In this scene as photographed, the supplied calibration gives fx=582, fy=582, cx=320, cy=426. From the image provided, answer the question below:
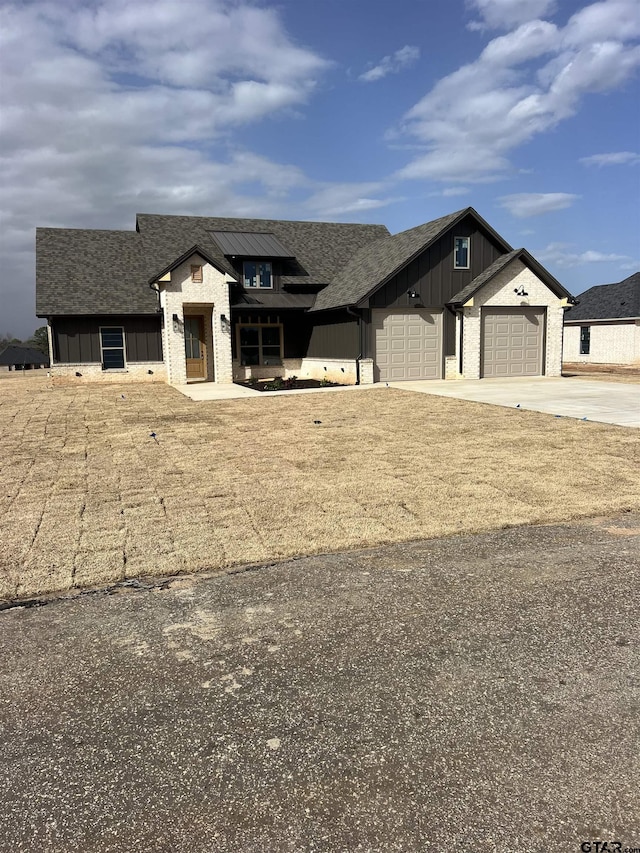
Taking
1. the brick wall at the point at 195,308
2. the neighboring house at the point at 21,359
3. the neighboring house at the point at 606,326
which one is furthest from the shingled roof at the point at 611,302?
the neighboring house at the point at 21,359

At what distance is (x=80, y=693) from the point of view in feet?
10.4

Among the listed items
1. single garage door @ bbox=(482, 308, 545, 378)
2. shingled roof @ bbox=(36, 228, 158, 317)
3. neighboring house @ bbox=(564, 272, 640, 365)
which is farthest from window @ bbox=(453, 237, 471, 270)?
neighboring house @ bbox=(564, 272, 640, 365)

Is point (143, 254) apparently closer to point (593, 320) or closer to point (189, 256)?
point (189, 256)

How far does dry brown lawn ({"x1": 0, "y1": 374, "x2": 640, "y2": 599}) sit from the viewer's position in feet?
17.5

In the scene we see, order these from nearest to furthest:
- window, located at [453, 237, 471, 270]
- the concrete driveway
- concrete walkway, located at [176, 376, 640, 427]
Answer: the concrete driveway, concrete walkway, located at [176, 376, 640, 427], window, located at [453, 237, 471, 270]

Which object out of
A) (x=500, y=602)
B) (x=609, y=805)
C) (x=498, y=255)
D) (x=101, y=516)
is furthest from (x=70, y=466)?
(x=498, y=255)

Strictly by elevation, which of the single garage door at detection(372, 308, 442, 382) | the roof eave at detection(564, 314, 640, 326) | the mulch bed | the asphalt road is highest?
the roof eave at detection(564, 314, 640, 326)

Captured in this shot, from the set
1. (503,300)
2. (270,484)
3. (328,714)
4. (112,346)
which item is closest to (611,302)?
(503,300)

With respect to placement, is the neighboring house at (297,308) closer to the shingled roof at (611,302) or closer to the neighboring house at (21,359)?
the shingled roof at (611,302)

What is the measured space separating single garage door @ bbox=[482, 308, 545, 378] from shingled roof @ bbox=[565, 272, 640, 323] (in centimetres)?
898

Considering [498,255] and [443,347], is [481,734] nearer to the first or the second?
[443,347]

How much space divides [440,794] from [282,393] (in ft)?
56.8

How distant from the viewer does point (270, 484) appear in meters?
7.54

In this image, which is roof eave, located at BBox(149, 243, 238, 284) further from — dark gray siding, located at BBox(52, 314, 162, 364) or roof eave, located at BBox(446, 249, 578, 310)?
roof eave, located at BBox(446, 249, 578, 310)
